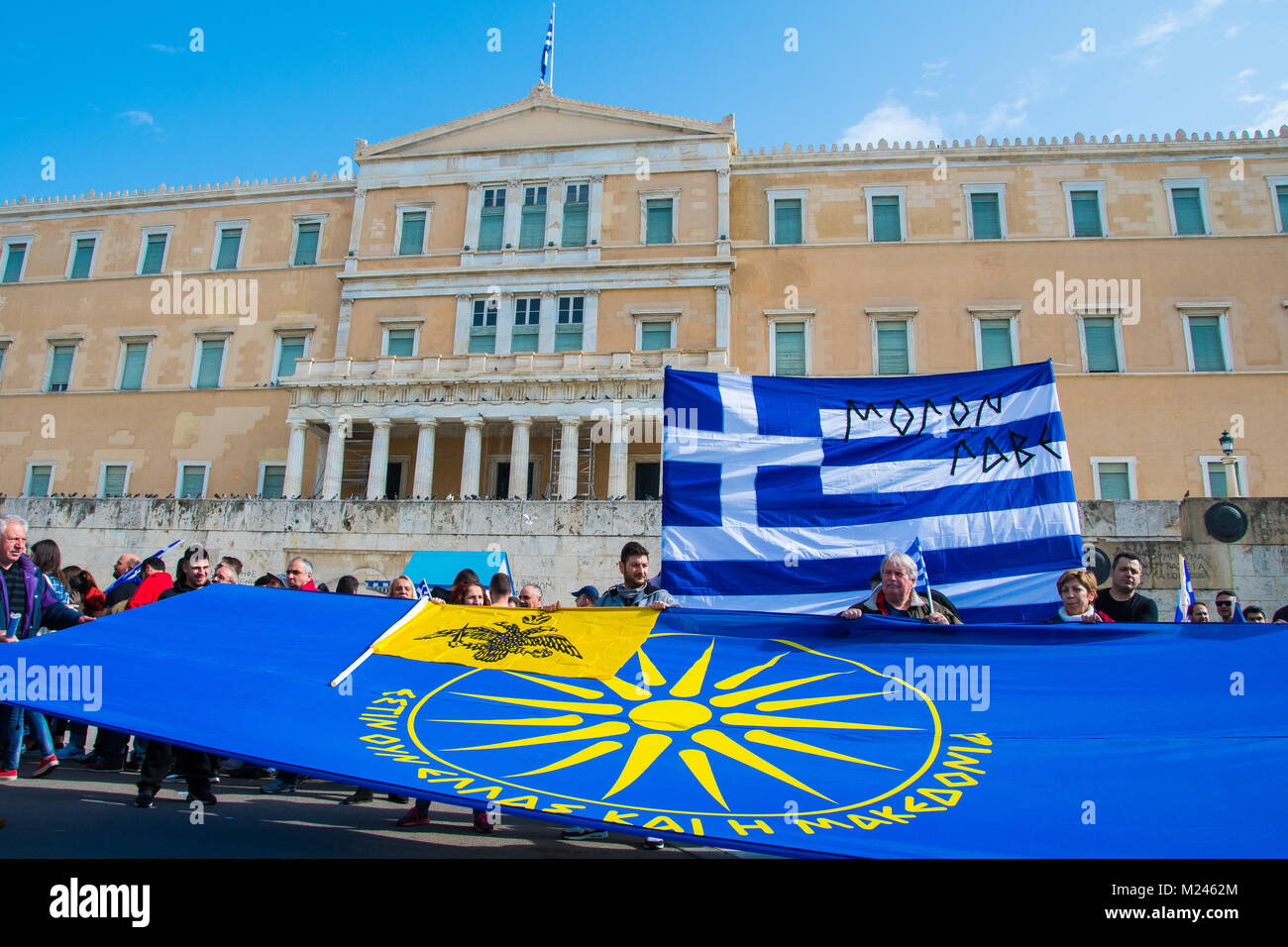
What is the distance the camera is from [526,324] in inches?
1126

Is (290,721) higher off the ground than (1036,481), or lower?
lower

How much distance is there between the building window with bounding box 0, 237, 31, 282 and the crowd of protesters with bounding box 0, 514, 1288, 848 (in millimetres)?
32741

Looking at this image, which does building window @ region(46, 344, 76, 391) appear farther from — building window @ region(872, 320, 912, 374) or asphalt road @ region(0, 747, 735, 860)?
asphalt road @ region(0, 747, 735, 860)

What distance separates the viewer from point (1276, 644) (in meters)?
4.50

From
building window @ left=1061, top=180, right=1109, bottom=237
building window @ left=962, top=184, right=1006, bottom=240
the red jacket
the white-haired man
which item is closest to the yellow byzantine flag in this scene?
the white-haired man

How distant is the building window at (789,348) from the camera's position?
27578mm

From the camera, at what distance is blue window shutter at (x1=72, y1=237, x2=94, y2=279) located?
32969 millimetres

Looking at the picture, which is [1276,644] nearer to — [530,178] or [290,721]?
[290,721]

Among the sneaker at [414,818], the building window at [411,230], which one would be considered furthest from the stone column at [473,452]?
the sneaker at [414,818]

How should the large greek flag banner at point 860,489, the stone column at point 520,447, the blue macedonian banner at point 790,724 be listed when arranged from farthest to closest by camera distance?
1. the stone column at point 520,447
2. the large greek flag banner at point 860,489
3. the blue macedonian banner at point 790,724

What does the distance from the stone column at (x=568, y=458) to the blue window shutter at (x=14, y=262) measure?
948 inches

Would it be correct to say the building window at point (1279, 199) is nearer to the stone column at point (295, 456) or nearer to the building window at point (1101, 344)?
the building window at point (1101, 344)
